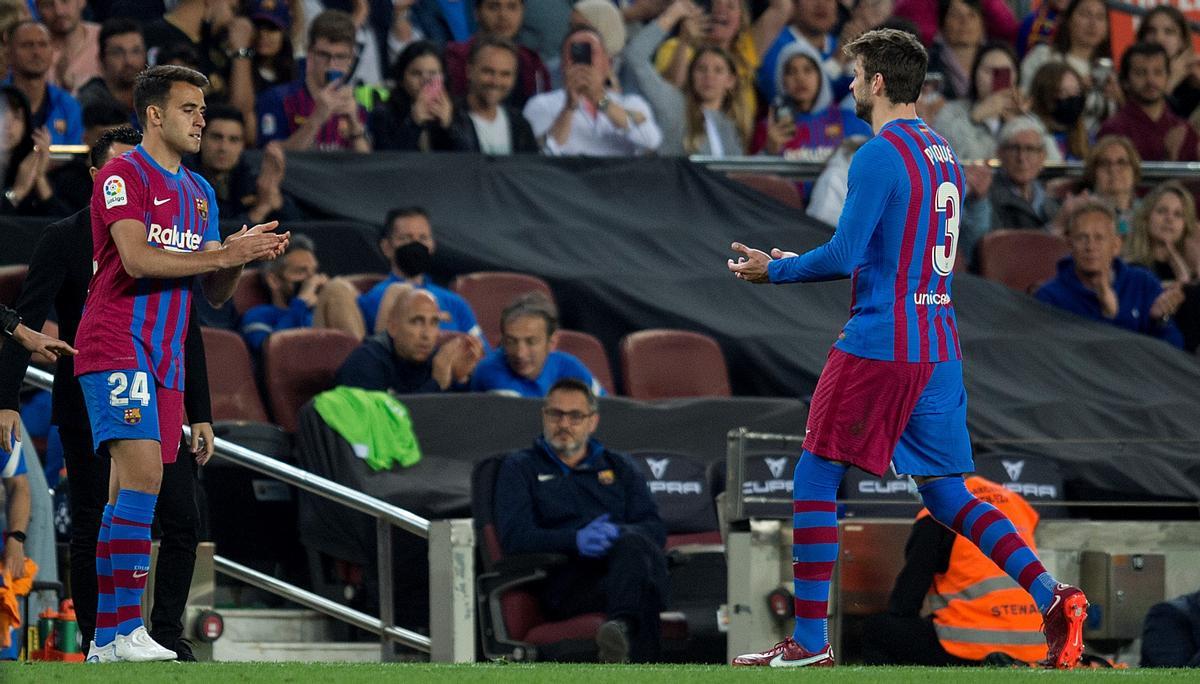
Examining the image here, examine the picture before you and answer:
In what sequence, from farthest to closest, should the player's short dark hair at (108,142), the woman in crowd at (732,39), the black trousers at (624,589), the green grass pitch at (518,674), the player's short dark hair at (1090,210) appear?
the woman in crowd at (732,39)
the player's short dark hair at (1090,210)
the black trousers at (624,589)
the player's short dark hair at (108,142)
the green grass pitch at (518,674)

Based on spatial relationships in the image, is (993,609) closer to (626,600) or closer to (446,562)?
(626,600)

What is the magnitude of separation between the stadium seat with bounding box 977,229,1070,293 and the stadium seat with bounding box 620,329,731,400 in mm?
2514

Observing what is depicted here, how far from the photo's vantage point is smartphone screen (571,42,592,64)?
12617 millimetres

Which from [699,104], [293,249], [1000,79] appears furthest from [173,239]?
[1000,79]

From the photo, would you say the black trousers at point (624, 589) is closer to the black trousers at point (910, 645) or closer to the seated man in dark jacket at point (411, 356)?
the black trousers at point (910, 645)

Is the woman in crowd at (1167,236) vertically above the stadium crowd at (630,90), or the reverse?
the stadium crowd at (630,90)

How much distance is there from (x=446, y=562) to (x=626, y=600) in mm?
774

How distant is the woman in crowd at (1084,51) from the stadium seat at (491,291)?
5.19 m

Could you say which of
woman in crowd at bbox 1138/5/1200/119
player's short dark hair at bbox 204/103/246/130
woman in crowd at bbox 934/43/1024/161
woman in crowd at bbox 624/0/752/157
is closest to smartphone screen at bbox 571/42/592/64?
woman in crowd at bbox 624/0/752/157

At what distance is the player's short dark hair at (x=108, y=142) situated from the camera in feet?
21.4

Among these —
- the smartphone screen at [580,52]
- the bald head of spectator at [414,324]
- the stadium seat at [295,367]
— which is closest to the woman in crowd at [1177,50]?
the smartphone screen at [580,52]

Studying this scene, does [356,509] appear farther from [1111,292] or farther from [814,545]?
[1111,292]

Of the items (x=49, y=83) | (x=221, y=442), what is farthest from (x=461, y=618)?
(x=49, y=83)

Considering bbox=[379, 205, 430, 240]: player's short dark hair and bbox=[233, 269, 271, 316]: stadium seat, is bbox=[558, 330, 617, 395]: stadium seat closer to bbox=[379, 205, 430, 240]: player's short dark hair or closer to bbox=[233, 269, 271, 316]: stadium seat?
bbox=[379, 205, 430, 240]: player's short dark hair
